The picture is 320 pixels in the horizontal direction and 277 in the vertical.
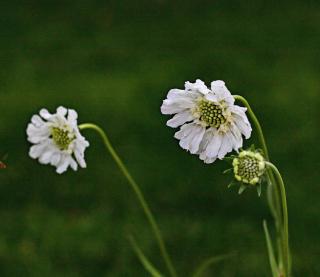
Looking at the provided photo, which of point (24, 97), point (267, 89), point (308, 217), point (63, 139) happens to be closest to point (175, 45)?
point (267, 89)

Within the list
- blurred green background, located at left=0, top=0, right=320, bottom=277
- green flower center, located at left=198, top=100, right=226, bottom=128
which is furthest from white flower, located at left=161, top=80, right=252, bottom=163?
blurred green background, located at left=0, top=0, right=320, bottom=277

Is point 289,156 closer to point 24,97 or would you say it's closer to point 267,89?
point 267,89

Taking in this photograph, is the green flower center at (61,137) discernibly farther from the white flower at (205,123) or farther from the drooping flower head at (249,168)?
the drooping flower head at (249,168)

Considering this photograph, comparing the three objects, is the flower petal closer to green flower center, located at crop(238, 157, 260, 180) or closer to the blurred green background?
green flower center, located at crop(238, 157, 260, 180)

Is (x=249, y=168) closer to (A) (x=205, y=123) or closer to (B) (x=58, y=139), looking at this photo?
(A) (x=205, y=123)

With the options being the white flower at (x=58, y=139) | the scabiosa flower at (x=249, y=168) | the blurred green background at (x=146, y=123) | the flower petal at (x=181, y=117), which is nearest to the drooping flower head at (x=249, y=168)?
the scabiosa flower at (x=249, y=168)

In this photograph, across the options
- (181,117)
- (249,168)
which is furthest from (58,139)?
(249,168)

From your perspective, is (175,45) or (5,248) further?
(175,45)
